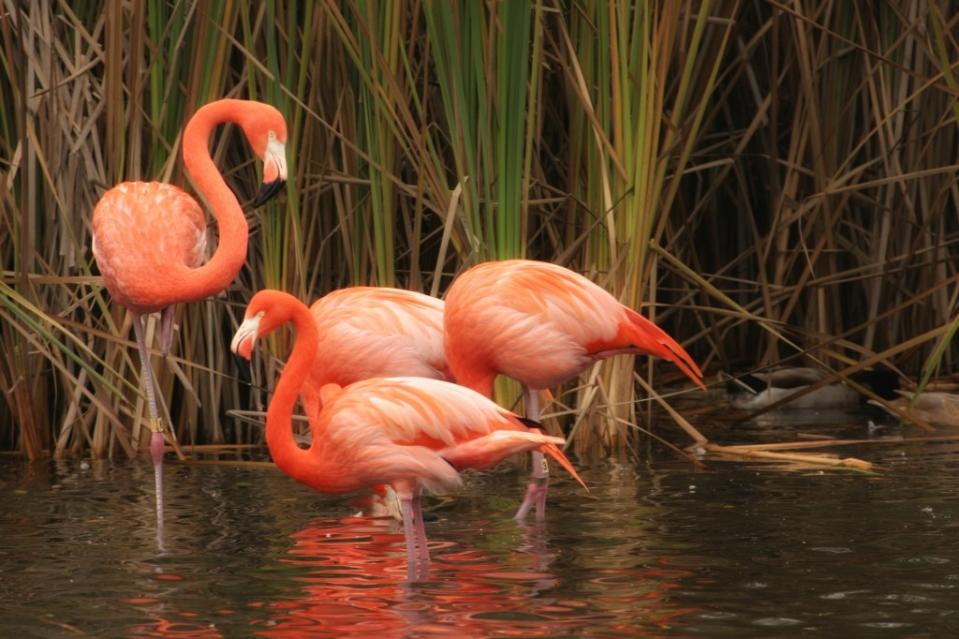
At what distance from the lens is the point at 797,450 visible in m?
7.64

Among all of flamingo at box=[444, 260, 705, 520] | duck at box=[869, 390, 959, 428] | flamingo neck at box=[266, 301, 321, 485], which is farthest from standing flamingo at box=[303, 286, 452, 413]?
duck at box=[869, 390, 959, 428]

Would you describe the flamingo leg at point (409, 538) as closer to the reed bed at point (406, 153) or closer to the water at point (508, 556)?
the water at point (508, 556)

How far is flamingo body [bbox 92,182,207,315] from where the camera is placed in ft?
22.2

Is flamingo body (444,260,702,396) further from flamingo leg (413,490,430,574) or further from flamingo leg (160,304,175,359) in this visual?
flamingo leg (160,304,175,359)

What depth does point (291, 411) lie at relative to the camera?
5.64 m

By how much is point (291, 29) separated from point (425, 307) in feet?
4.60

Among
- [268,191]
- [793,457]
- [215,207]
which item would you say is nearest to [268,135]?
[268,191]

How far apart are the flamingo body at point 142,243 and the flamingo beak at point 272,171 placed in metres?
0.44

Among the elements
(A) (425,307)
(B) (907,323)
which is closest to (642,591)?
(A) (425,307)

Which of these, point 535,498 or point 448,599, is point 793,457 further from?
point 448,599

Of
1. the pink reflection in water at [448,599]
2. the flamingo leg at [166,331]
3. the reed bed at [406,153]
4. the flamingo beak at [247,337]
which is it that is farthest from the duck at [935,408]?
the flamingo beak at [247,337]

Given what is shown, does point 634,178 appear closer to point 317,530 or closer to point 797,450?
point 797,450

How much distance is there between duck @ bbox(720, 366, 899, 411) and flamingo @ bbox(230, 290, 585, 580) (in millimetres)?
3450

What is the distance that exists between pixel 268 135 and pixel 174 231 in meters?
0.57
